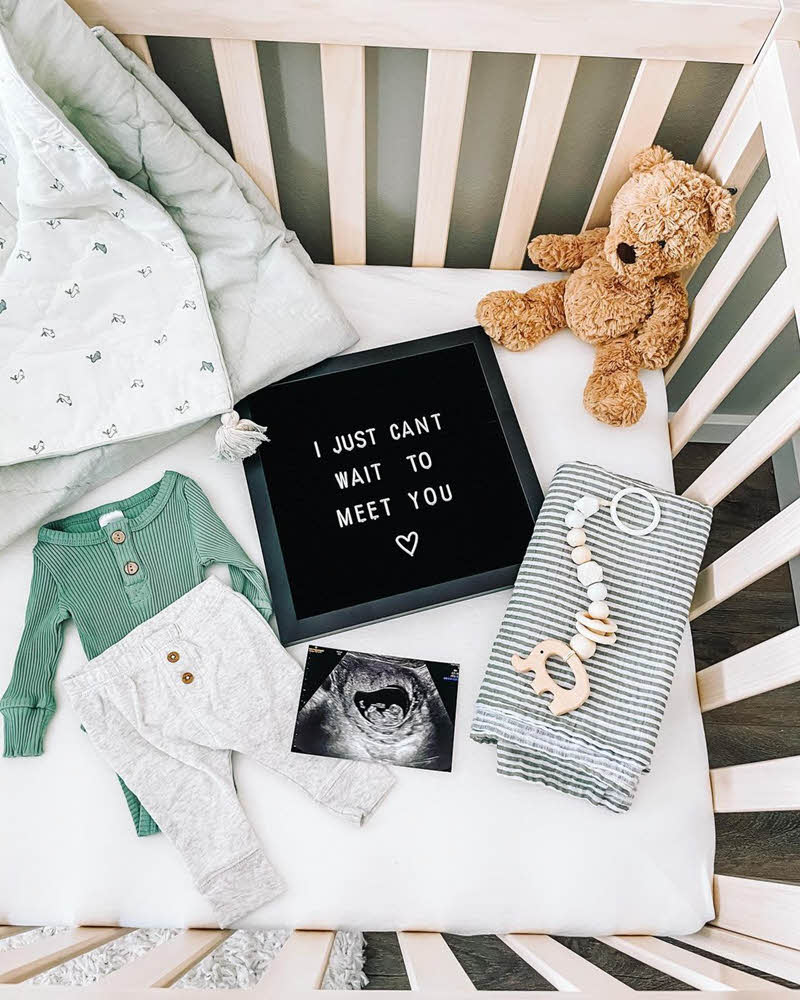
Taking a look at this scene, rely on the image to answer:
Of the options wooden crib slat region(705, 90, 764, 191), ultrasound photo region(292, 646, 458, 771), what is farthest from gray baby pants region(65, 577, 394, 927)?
wooden crib slat region(705, 90, 764, 191)

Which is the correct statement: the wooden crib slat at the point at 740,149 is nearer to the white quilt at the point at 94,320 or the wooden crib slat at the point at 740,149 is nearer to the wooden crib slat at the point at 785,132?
the wooden crib slat at the point at 785,132

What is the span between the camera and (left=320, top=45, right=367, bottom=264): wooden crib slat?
0.83 metres

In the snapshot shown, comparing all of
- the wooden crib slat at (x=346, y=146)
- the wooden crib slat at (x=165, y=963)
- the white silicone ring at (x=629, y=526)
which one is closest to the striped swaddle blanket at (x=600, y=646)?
→ the white silicone ring at (x=629, y=526)

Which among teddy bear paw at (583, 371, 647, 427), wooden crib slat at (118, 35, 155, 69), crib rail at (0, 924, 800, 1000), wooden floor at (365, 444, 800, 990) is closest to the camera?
crib rail at (0, 924, 800, 1000)

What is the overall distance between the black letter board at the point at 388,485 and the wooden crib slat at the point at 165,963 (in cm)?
30

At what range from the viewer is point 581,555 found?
0.84m

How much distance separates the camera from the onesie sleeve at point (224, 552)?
Answer: 0.89 metres

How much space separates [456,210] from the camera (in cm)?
106

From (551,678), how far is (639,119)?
0.62 metres

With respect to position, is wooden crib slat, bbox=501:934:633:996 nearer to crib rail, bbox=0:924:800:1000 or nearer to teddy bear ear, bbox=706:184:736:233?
crib rail, bbox=0:924:800:1000

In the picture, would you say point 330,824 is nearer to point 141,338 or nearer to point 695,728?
point 695,728

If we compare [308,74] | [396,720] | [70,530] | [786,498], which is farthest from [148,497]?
[786,498]

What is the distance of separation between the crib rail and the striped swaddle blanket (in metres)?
0.15

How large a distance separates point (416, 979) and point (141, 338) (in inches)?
27.9
